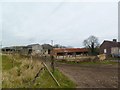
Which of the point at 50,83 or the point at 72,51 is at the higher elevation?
the point at 72,51

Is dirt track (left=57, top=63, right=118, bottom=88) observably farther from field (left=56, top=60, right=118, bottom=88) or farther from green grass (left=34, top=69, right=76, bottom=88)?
green grass (left=34, top=69, right=76, bottom=88)

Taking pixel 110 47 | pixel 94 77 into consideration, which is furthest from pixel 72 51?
pixel 94 77

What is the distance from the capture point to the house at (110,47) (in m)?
69.3

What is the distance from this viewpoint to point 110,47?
237 feet

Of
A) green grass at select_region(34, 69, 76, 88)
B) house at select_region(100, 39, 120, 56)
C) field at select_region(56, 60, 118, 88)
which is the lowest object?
field at select_region(56, 60, 118, 88)

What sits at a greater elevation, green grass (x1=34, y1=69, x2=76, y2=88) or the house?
the house

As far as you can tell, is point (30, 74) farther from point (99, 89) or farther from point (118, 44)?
point (118, 44)

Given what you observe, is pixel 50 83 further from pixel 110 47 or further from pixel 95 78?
pixel 110 47

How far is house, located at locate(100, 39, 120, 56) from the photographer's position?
2729 inches

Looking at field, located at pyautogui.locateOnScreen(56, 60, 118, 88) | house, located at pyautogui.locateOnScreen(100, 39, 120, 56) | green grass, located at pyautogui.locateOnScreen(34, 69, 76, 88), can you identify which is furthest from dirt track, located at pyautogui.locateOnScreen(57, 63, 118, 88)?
house, located at pyautogui.locateOnScreen(100, 39, 120, 56)

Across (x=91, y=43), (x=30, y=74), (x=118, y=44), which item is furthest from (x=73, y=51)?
(x=30, y=74)

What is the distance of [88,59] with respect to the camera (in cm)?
4184

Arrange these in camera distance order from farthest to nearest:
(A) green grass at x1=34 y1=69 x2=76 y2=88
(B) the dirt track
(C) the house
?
(C) the house < (B) the dirt track < (A) green grass at x1=34 y1=69 x2=76 y2=88

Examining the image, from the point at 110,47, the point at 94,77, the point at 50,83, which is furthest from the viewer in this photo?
the point at 110,47
